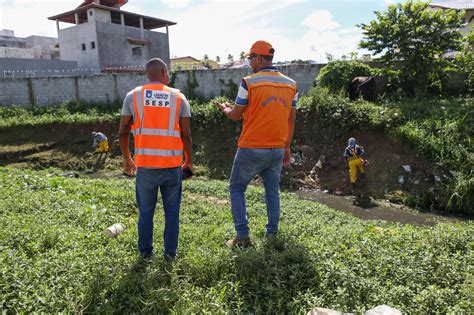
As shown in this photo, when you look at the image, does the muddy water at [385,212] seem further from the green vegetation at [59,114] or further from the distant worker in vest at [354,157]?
the green vegetation at [59,114]

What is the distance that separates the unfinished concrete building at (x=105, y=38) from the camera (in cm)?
2406

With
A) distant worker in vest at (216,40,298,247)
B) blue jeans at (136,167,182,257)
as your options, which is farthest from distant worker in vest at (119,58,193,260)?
distant worker in vest at (216,40,298,247)

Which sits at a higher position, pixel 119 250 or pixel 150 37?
pixel 150 37

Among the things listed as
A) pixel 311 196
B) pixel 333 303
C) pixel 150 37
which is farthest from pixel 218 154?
pixel 150 37

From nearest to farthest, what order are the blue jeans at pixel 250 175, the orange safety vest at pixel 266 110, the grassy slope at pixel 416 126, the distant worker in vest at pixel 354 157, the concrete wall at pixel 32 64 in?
the orange safety vest at pixel 266 110 → the blue jeans at pixel 250 175 → the grassy slope at pixel 416 126 → the distant worker in vest at pixel 354 157 → the concrete wall at pixel 32 64

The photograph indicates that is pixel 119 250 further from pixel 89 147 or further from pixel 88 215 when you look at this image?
pixel 89 147

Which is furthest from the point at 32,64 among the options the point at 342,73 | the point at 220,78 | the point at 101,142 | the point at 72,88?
the point at 342,73

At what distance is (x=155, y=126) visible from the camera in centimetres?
313

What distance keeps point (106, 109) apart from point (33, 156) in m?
4.76

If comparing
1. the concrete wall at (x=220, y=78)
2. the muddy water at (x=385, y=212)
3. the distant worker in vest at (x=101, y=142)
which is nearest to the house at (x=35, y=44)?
the concrete wall at (x=220, y=78)

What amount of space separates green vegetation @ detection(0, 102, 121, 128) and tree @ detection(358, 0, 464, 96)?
→ 12935mm

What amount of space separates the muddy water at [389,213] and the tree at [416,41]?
5565 millimetres

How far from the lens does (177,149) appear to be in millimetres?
3244

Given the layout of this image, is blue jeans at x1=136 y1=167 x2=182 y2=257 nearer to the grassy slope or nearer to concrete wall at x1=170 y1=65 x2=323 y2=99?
the grassy slope
